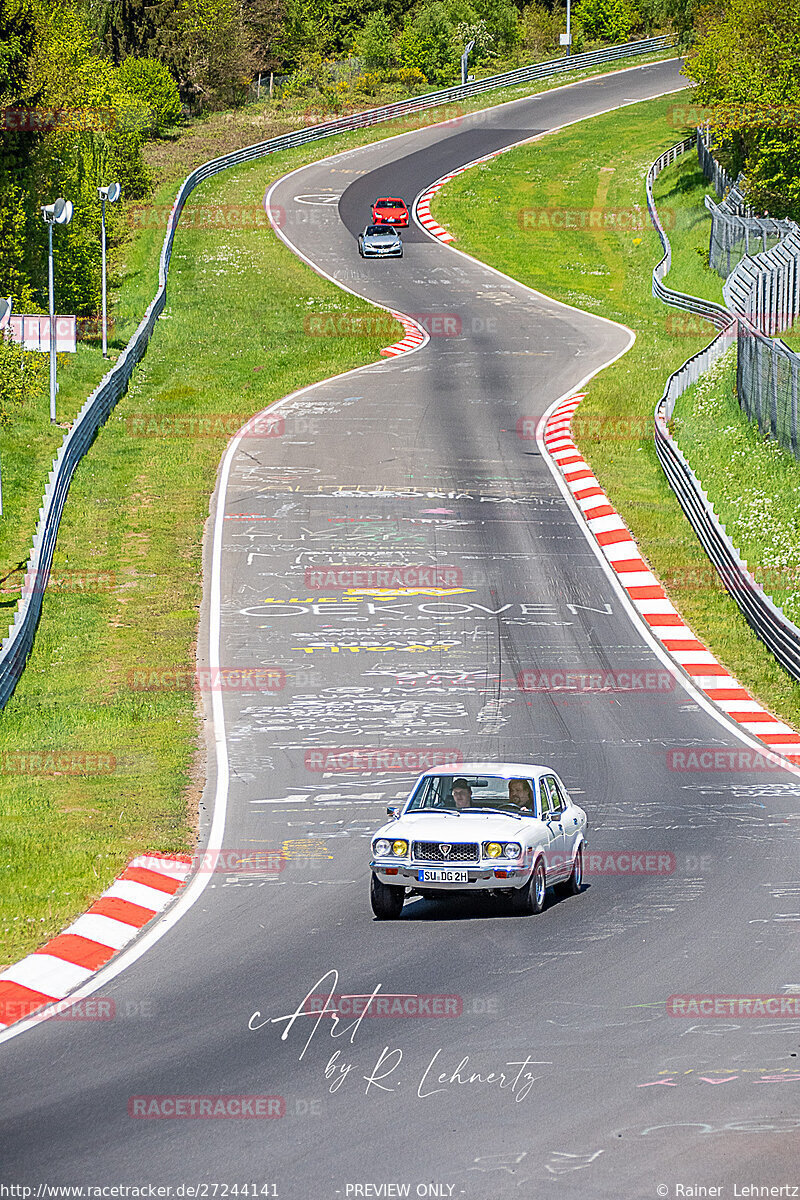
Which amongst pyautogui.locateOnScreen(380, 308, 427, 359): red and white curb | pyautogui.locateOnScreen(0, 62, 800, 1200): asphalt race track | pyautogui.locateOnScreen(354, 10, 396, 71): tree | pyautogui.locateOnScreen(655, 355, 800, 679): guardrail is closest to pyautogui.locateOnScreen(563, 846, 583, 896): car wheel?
pyautogui.locateOnScreen(0, 62, 800, 1200): asphalt race track

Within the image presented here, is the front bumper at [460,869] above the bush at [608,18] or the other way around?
the other way around

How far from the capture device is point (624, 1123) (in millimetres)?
9328

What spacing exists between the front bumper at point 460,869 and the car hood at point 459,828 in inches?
9.5

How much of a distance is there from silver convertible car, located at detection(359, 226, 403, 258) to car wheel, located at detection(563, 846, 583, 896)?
171 feet

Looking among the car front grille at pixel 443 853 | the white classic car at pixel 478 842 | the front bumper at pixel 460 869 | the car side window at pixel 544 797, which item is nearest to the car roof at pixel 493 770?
the white classic car at pixel 478 842

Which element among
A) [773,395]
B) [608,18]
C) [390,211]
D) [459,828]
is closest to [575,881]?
[459,828]

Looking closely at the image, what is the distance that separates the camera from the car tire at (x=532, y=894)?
45.0 feet

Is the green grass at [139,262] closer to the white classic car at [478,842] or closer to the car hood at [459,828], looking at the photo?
the white classic car at [478,842]

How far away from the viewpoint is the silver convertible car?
64438 mm

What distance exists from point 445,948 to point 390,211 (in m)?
61.5

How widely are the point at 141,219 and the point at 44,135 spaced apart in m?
19.9

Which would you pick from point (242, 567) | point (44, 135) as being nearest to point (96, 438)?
point (242, 567)

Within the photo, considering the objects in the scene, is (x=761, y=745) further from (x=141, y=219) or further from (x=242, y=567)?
(x=141, y=219)

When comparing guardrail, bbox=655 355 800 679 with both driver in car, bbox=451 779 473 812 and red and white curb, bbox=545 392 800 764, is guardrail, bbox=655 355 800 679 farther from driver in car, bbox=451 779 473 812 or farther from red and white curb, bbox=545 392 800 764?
driver in car, bbox=451 779 473 812
